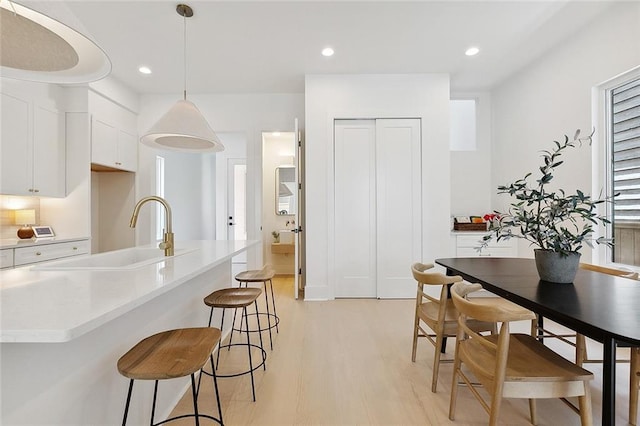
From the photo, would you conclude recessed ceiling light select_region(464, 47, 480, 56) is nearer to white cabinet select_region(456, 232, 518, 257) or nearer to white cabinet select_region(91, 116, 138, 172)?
white cabinet select_region(456, 232, 518, 257)

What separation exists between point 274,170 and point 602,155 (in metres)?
4.55

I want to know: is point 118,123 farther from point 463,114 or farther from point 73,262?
point 463,114

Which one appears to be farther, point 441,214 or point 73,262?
point 441,214

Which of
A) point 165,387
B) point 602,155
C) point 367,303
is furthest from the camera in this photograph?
point 367,303

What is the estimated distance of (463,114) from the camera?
4.73 metres

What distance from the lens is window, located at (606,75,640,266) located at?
2623mm

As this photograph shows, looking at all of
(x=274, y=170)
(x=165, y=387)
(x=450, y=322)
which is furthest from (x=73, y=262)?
(x=274, y=170)

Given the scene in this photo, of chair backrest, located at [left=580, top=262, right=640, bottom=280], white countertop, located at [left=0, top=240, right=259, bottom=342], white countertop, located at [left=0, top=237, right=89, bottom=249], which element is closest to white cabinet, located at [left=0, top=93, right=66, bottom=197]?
white countertop, located at [left=0, top=237, right=89, bottom=249]

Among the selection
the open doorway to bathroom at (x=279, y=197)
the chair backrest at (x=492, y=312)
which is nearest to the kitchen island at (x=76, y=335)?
the chair backrest at (x=492, y=312)

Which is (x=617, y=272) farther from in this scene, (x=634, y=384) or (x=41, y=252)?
(x=41, y=252)

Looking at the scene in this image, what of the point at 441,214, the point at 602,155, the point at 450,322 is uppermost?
the point at 602,155

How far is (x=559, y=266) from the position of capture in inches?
67.9

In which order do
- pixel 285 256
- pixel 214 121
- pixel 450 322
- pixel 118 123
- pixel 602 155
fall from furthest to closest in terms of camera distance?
1. pixel 285 256
2. pixel 214 121
3. pixel 118 123
4. pixel 602 155
5. pixel 450 322

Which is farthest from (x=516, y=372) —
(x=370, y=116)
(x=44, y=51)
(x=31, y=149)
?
(x=31, y=149)
